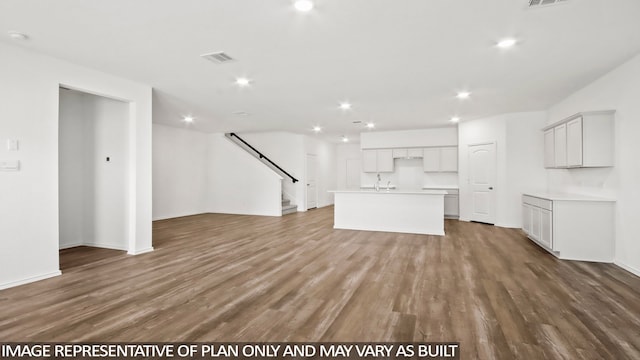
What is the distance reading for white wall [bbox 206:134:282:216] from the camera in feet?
31.3

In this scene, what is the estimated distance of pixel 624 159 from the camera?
4.17 meters

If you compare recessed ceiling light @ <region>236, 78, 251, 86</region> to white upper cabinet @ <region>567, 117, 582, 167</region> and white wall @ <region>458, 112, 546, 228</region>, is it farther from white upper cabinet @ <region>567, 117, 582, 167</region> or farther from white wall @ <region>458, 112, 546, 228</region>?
white wall @ <region>458, 112, 546, 228</region>

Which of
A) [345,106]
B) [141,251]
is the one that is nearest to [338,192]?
[345,106]

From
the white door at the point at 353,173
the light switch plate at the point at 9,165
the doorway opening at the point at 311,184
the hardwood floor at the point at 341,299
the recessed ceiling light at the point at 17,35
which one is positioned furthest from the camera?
the white door at the point at 353,173

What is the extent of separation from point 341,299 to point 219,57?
310cm

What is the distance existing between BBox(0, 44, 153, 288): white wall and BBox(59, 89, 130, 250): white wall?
1.04 meters

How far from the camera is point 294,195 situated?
10.5 m

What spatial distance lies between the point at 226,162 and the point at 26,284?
22.5 ft

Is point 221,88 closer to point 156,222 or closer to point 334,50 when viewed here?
point 334,50

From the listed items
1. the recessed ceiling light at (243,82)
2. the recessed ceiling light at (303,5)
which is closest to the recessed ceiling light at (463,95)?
the recessed ceiling light at (243,82)

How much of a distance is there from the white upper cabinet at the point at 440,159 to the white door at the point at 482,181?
35.7 inches

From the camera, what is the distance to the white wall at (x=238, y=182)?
9.53 metres

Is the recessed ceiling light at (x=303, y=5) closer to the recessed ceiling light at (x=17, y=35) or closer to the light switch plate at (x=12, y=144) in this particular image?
the recessed ceiling light at (x=17, y=35)

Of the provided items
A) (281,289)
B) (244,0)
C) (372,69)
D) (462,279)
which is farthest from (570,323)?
(244,0)
